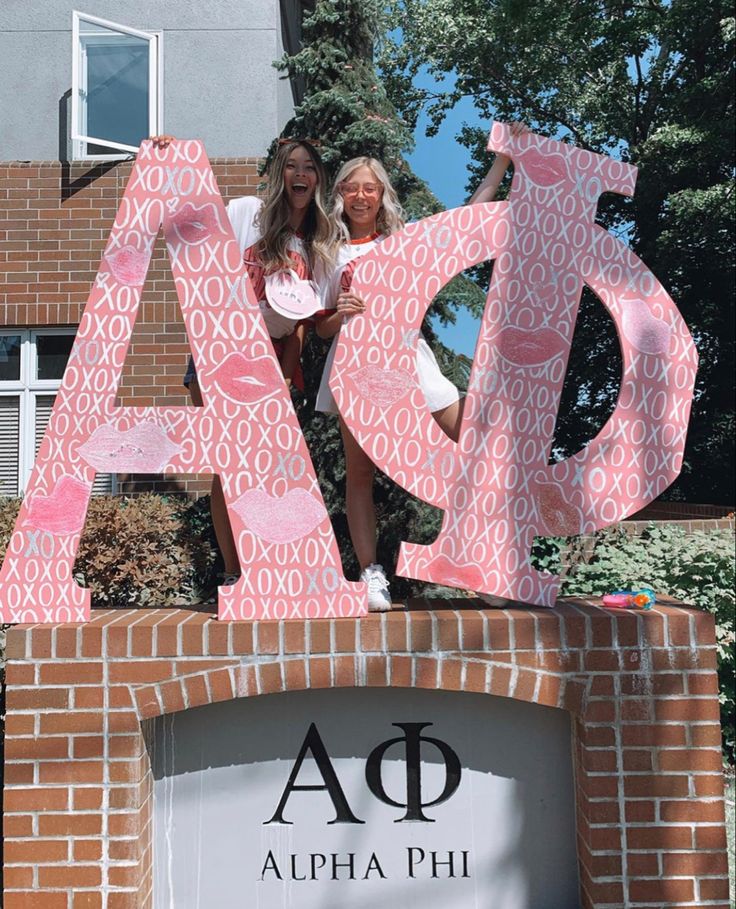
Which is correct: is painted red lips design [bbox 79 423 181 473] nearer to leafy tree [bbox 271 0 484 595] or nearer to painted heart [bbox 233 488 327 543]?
painted heart [bbox 233 488 327 543]

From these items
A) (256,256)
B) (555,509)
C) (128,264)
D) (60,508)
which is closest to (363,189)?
(256,256)

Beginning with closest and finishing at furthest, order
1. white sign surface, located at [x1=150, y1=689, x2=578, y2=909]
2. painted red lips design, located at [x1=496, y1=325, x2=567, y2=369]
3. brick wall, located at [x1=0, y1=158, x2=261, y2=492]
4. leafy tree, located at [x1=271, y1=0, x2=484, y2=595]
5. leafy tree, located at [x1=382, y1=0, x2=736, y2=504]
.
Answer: white sign surface, located at [x1=150, y1=689, x2=578, y2=909] < painted red lips design, located at [x1=496, y1=325, x2=567, y2=369] < leafy tree, located at [x1=271, y1=0, x2=484, y2=595] < brick wall, located at [x1=0, y1=158, x2=261, y2=492] < leafy tree, located at [x1=382, y1=0, x2=736, y2=504]

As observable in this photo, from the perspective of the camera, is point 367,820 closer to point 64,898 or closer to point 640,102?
point 64,898

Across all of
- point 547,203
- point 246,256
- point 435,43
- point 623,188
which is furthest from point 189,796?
point 435,43

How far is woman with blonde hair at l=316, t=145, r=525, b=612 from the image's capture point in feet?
10.4

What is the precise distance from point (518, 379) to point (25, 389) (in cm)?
595

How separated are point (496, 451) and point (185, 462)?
1050 millimetres

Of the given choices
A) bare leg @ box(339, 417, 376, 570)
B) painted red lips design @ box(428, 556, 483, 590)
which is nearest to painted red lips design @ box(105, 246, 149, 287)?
bare leg @ box(339, 417, 376, 570)

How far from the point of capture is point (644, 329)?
310cm

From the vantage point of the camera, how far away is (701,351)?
611 inches

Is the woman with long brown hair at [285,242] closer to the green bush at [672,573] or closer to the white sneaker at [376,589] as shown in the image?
the white sneaker at [376,589]

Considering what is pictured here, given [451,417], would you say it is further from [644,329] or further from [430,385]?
[644,329]

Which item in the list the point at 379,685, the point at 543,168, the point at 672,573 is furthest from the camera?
the point at 672,573

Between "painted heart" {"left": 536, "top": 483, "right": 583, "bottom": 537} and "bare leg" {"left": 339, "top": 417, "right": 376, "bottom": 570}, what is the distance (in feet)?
1.99
